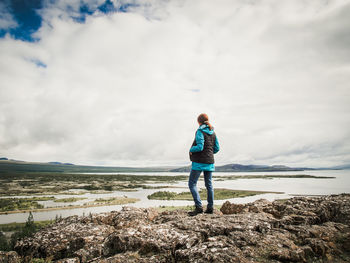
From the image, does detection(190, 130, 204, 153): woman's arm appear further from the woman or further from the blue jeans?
the blue jeans

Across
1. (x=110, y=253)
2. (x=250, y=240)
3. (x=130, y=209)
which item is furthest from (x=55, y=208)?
(x=250, y=240)

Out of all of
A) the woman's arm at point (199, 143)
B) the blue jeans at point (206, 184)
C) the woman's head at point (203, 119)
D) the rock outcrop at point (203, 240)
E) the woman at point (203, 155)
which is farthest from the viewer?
the woman's head at point (203, 119)

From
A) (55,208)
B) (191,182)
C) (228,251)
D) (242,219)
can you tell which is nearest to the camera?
(228,251)

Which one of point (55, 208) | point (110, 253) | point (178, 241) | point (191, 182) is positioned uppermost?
point (191, 182)

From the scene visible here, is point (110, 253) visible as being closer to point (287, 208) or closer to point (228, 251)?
point (228, 251)

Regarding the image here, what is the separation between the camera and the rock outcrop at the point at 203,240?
509cm

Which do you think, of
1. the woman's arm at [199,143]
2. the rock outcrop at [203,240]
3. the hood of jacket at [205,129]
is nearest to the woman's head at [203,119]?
the hood of jacket at [205,129]

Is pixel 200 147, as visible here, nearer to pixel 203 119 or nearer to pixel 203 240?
pixel 203 119

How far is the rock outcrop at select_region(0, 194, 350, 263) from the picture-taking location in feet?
16.7

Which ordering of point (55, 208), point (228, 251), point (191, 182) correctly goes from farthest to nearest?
1. point (55, 208)
2. point (191, 182)
3. point (228, 251)

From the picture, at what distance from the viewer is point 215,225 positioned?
6430mm

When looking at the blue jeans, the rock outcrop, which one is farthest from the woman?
the rock outcrop

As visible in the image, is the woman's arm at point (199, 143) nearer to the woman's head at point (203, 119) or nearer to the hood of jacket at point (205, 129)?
the hood of jacket at point (205, 129)

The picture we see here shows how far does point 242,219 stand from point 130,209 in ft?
15.1
